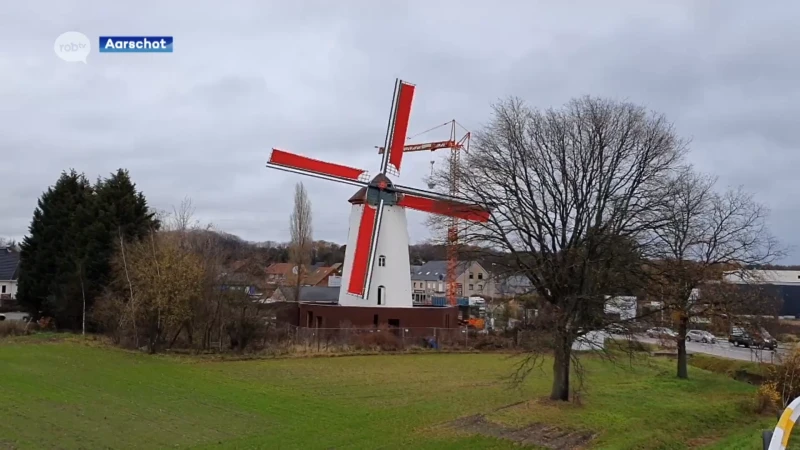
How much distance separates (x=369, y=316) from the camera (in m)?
39.2

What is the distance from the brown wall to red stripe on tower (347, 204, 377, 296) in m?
1.54

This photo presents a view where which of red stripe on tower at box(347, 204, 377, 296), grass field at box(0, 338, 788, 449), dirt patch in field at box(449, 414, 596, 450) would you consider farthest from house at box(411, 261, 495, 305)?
dirt patch in field at box(449, 414, 596, 450)

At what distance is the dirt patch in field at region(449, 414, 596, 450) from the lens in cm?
1457

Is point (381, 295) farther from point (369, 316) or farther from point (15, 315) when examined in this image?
point (15, 315)

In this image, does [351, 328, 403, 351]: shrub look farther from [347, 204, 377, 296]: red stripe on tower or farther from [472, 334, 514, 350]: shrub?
[472, 334, 514, 350]: shrub

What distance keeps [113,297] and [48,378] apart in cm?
1514

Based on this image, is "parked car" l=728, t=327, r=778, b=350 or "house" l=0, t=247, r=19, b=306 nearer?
"parked car" l=728, t=327, r=778, b=350

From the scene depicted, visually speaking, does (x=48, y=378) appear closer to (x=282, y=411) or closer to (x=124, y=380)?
(x=124, y=380)

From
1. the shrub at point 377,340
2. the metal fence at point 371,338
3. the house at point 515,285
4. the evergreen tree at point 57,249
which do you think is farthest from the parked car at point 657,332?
the evergreen tree at point 57,249

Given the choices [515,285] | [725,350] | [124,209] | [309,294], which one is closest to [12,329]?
[124,209]

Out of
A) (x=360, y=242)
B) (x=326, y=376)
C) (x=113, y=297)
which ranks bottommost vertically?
(x=326, y=376)

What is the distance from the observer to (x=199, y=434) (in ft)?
47.4

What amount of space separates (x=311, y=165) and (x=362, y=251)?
18.4 ft

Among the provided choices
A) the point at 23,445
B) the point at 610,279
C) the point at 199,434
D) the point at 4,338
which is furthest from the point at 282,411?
the point at 4,338
